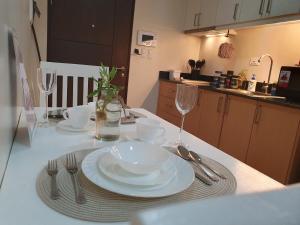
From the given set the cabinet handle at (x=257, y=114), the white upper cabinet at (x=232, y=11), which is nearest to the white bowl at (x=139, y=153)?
the cabinet handle at (x=257, y=114)

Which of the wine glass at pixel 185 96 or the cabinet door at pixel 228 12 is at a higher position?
the cabinet door at pixel 228 12

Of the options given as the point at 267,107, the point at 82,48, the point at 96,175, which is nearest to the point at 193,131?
the point at 267,107

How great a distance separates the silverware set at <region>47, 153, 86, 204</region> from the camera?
51 cm

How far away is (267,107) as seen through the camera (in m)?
2.16

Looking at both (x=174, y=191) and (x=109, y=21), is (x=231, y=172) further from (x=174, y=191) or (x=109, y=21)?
(x=109, y=21)

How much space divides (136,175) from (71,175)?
165 millimetres

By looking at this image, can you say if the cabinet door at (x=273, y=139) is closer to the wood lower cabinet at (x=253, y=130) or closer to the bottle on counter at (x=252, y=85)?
the wood lower cabinet at (x=253, y=130)

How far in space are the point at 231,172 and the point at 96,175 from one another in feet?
1.32

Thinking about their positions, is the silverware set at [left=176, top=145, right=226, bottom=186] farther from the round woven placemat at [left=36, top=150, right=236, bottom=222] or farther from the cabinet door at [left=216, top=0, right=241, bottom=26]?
the cabinet door at [left=216, top=0, right=241, bottom=26]

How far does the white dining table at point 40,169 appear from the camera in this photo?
0.45m

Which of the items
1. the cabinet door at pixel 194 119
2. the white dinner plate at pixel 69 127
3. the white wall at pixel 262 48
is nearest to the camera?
the white dinner plate at pixel 69 127

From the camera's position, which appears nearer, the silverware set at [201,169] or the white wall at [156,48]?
the silverware set at [201,169]

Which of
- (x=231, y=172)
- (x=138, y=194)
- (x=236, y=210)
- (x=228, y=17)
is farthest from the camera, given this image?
(x=228, y=17)

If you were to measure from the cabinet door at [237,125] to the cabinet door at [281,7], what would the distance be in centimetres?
89
